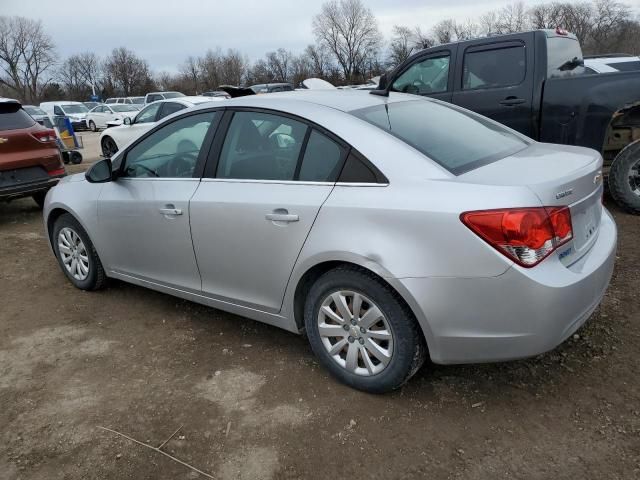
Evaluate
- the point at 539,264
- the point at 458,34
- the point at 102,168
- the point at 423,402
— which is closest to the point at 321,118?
the point at 539,264

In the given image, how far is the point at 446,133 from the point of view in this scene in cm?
307

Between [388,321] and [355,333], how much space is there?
0.77 ft

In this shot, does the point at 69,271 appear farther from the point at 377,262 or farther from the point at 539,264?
the point at 539,264

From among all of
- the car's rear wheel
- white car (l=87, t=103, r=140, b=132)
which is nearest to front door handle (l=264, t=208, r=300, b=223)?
the car's rear wheel

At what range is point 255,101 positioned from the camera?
133 inches

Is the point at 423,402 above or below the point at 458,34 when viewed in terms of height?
below

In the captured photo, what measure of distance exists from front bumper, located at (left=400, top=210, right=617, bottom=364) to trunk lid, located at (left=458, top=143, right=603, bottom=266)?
0.46 feet

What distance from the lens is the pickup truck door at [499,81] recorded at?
233 inches

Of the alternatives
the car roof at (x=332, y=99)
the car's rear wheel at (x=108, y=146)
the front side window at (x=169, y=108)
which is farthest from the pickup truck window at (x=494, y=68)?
the car's rear wheel at (x=108, y=146)

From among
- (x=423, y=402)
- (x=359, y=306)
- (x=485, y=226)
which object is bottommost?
(x=423, y=402)

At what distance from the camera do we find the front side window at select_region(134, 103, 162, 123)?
39.8 ft

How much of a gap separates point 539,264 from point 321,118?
1365 mm

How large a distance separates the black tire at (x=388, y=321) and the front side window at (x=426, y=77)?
14.6 ft

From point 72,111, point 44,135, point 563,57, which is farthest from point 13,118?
point 72,111
